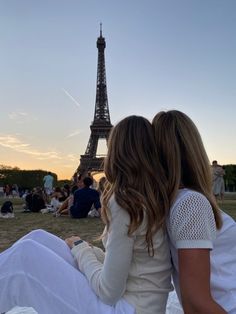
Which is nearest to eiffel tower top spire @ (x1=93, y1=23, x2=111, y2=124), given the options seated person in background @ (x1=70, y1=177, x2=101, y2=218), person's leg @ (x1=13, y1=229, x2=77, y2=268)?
seated person in background @ (x1=70, y1=177, x2=101, y2=218)

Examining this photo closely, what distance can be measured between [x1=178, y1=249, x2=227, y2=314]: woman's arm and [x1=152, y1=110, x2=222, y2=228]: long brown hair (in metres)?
0.26

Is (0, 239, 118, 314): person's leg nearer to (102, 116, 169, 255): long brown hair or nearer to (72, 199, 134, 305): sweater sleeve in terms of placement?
(72, 199, 134, 305): sweater sleeve

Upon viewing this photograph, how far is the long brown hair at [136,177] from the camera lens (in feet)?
6.23

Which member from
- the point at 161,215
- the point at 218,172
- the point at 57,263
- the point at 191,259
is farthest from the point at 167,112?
the point at 218,172

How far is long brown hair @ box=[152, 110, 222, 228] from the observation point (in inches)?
77.6

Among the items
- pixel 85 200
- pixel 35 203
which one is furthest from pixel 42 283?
pixel 35 203

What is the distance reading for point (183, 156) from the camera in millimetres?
2006

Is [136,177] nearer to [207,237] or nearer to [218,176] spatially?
[207,237]

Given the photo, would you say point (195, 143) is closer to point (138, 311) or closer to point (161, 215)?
point (161, 215)

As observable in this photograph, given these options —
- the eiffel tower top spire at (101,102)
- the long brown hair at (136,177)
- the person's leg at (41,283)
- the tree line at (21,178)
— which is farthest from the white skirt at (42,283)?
the tree line at (21,178)

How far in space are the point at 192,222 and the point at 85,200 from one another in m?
9.65

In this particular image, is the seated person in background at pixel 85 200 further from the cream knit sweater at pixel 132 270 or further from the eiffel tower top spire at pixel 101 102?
the eiffel tower top spire at pixel 101 102

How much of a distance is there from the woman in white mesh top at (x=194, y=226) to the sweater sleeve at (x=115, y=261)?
20cm

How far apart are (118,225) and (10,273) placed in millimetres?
607
